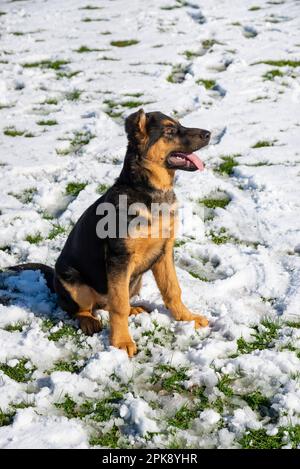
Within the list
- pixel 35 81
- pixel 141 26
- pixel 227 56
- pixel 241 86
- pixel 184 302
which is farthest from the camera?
pixel 141 26

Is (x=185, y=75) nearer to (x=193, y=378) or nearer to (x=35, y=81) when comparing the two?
(x=35, y=81)

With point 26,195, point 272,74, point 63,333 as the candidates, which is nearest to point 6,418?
point 63,333

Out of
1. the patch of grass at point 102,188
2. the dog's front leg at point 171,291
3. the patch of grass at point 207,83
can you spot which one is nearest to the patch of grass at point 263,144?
the patch of grass at point 102,188

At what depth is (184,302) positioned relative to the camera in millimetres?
5219

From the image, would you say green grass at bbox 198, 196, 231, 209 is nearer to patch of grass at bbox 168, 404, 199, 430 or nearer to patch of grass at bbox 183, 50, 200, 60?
patch of grass at bbox 168, 404, 199, 430

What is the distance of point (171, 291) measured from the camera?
4844mm

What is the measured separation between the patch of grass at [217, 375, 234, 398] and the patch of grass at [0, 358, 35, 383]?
1379 mm

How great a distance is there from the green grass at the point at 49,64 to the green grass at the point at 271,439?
1031 cm

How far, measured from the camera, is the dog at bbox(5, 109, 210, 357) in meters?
4.40

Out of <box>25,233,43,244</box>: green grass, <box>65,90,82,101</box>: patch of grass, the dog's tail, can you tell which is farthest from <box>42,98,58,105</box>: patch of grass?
the dog's tail

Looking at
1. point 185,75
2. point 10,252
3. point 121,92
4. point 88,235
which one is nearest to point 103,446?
point 88,235

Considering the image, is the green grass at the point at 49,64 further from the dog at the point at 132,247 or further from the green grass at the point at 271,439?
the green grass at the point at 271,439

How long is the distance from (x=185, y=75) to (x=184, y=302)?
23.6ft

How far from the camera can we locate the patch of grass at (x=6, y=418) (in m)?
3.73
